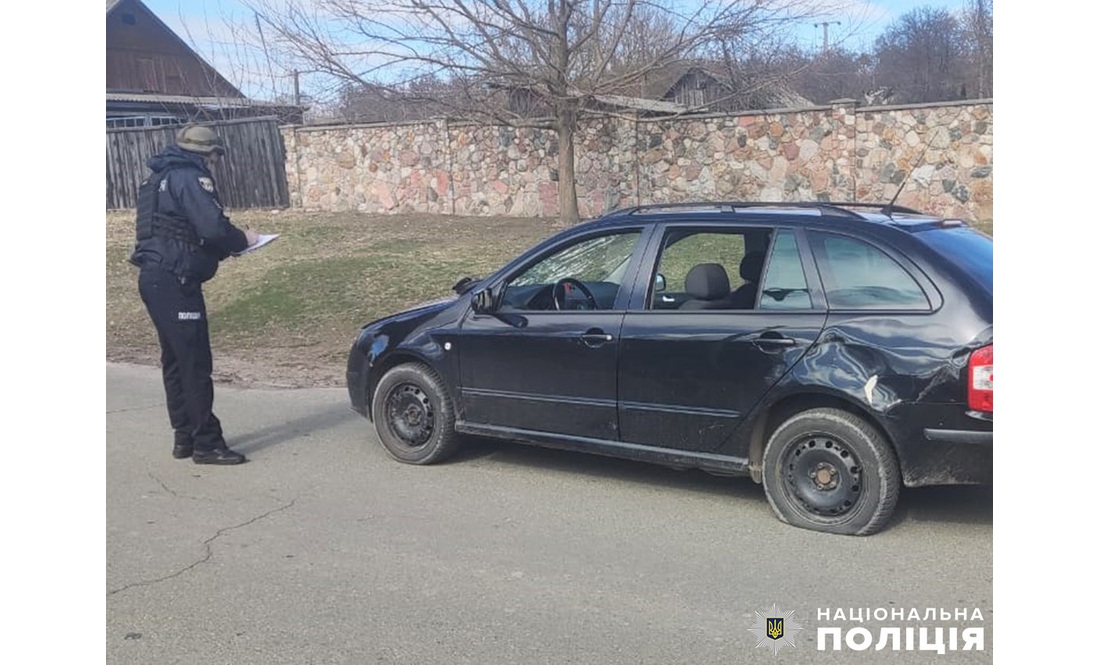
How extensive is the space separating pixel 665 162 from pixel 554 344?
13.4m

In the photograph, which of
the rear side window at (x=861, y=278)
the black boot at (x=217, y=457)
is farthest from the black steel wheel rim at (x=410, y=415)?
the rear side window at (x=861, y=278)

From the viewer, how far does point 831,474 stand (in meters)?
5.18

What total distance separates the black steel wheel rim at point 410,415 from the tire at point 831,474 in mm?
2213

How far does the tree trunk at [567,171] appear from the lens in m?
Answer: 17.3

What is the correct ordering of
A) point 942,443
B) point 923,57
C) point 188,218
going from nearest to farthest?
point 942,443 → point 188,218 → point 923,57

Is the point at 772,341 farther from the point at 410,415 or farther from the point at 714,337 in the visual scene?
the point at 410,415

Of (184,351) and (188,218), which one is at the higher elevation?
(188,218)

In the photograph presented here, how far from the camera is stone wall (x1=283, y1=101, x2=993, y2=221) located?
17016 mm

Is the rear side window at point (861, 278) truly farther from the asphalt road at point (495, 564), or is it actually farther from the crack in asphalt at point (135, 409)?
the crack in asphalt at point (135, 409)

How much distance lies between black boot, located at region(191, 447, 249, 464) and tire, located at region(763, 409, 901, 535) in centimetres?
341

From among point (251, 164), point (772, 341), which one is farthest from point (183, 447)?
point (251, 164)

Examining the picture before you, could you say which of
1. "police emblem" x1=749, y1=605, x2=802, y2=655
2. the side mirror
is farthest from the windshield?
the side mirror

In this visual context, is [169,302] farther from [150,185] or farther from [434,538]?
[434,538]

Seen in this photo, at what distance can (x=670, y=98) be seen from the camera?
21.0m
